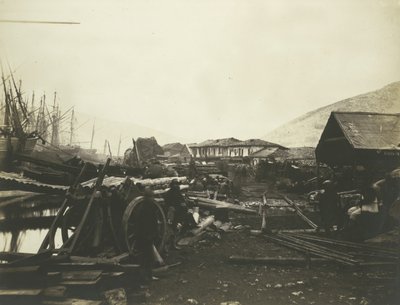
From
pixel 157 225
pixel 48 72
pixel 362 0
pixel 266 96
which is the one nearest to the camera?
pixel 362 0

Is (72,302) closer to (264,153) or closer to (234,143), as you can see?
(264,153)

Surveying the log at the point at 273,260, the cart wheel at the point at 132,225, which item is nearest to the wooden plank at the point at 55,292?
the cart wheel at the point at 132,225

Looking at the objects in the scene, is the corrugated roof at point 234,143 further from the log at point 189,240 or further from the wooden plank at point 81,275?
the wooden plank at point 81,275

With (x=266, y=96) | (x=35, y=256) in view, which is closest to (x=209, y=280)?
(x=35, y=256)

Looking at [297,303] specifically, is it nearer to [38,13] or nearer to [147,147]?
[38,13]

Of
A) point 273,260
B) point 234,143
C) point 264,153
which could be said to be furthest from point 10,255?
point 234,143
